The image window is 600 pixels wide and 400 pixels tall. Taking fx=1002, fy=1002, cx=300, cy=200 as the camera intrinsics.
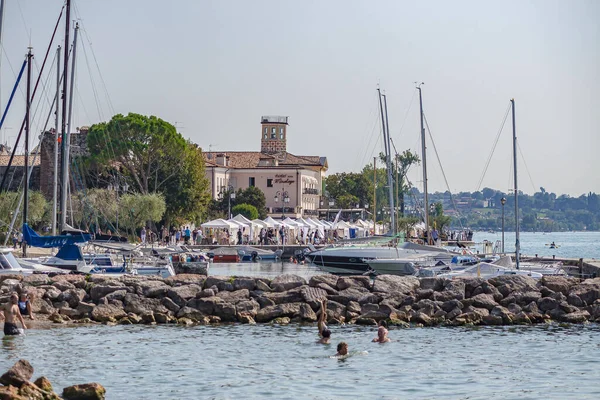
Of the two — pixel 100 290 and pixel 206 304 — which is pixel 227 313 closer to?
pixel 206 304

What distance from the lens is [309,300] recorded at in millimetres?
34375

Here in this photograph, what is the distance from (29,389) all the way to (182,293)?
53.1 feet

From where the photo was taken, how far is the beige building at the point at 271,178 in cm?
12093

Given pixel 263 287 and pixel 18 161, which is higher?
pixel 18 161

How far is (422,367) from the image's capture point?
2608 cm

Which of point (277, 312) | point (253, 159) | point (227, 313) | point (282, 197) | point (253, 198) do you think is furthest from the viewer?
point (253, 159)

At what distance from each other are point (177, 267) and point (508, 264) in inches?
689

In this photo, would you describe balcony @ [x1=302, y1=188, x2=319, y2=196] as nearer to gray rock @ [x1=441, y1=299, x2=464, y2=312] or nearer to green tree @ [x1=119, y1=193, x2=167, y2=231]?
green tree @ [x1=119, y1=193, x2=167, y2=231]

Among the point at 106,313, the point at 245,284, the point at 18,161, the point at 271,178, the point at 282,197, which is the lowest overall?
the point at 106,313

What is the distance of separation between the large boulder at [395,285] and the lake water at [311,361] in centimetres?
284

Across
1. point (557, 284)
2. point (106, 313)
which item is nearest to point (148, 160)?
point (106, 313)

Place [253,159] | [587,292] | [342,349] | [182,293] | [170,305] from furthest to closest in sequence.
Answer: [253,159], [587,292], [182,293], [170,305], [342,349]

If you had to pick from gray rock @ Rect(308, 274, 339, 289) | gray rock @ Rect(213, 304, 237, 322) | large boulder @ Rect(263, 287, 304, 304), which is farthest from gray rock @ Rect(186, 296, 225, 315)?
gray rock @ Rect(308, 274, 339, 289)

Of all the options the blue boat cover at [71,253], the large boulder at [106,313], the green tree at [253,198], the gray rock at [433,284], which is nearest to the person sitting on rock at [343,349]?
the gray rock at [433,284]
